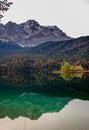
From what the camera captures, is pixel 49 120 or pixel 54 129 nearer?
pixel 54 129

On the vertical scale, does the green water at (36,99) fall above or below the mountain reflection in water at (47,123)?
below

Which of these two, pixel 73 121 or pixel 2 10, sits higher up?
pixel 2 10

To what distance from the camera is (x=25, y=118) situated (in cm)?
2819

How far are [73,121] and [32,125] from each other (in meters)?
3.44

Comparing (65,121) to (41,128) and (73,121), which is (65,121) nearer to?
(73,121)

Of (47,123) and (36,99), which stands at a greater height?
(47,123)

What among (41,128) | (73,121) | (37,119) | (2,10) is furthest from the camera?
(37,119)

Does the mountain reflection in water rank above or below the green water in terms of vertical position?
above

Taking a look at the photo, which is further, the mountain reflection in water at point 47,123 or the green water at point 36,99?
the green water at point 36,99

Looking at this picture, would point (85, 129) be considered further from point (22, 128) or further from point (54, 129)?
point (22, 128)

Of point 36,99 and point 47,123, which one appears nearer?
point 47,123

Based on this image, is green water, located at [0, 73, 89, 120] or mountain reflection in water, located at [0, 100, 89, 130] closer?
mountain reflection in water, located at [0, 100, 89, 130]

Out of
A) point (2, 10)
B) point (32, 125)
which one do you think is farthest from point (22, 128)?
Answer: point (2, 10)

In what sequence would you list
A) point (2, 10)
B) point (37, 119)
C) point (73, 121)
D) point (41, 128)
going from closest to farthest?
1. point (2, 10)
2. point (41, 128)
3. point (73, 121)
4. point (37, 119)
